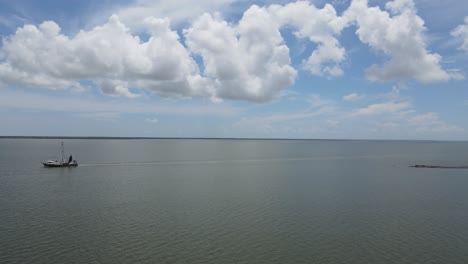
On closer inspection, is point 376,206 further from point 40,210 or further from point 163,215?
point 40,210

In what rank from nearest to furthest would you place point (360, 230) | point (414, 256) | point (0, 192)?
1. point (414, 256)
2. point (360, 230)
3. point (0, 192)

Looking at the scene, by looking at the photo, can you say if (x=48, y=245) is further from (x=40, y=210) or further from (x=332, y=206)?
(x=332, y=206)

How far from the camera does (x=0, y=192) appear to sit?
64.5 m

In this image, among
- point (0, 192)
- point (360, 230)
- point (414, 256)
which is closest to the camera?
point (414, 256)

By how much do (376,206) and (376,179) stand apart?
1435 inches

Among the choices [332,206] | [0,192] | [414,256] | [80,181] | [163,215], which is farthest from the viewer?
[80,181]

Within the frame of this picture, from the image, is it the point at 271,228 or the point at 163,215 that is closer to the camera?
the point at 271,228

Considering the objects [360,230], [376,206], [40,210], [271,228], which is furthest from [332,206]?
[40,210]

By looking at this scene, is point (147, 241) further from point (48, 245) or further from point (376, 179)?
point (376, 179)

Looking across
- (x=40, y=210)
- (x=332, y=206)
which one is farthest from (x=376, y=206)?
(x=40, y=210)

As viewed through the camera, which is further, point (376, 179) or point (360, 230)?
point (376, 179)

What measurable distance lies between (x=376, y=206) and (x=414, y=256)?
22.6 metres

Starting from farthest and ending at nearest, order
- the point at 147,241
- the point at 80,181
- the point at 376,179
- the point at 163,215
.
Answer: the point at 376,179, the point at 80,181, the point at 163,215, the point at 147,241

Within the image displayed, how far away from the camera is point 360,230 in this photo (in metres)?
41.5
